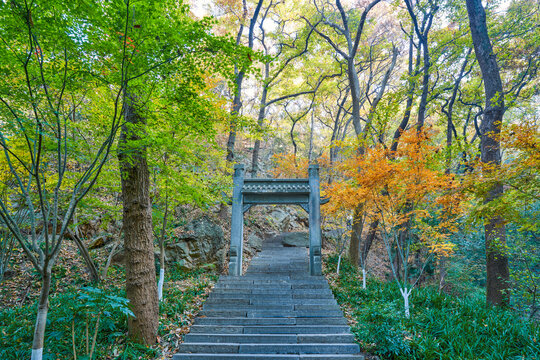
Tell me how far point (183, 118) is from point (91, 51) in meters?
1.32

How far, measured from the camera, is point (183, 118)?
12.3ft

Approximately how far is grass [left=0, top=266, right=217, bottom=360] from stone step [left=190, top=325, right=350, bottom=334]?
506mm

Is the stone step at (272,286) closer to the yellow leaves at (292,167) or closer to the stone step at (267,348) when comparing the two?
the stone step at (267,348)

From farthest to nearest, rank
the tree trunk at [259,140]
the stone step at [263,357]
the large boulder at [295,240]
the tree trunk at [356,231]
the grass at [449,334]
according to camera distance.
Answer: the large boulder at [295,240], the tree trunk at [259,140], the tree trunk at [356,231], the stone step at [263,357], the grass at [449,334]

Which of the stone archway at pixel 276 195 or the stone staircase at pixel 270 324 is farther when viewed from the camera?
the stone archway at pixel 276 195

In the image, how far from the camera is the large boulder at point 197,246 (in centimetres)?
818

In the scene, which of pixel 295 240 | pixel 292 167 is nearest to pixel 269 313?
pixel 295 240

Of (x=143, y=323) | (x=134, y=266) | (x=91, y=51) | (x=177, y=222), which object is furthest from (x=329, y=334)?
(x=177, y=222)

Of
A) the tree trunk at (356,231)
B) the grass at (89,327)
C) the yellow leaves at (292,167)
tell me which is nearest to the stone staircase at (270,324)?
the grass at (89,327)

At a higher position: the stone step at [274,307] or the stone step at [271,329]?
the stone step at [274,307]

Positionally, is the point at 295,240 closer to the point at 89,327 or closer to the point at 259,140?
the point at 259,140

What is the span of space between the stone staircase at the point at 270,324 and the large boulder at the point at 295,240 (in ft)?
18.5

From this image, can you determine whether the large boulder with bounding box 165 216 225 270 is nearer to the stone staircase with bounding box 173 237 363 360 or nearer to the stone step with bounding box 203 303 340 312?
the stone staircase with bounding box 173 237 363 360

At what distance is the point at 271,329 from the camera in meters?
4.62
